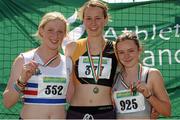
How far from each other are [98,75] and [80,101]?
0.83 feet

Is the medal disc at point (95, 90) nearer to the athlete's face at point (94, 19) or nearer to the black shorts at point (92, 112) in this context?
the black shorts at point (92, 112)

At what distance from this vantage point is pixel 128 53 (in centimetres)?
332

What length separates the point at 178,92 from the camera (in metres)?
5.45

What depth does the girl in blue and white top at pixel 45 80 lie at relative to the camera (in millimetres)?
3199

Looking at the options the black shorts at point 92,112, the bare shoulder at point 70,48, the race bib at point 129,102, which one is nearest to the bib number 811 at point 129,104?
the race bib at point 129,102

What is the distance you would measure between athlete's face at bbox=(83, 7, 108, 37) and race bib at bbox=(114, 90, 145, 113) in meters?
0.59

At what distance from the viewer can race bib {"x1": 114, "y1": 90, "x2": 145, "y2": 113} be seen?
3.23m

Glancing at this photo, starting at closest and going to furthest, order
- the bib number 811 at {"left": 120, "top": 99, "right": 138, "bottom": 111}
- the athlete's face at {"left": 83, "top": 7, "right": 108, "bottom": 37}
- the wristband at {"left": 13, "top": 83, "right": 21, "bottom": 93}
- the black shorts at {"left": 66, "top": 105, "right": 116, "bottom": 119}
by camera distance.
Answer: the wristband at {"left": 13, "top": 83, "right": 21, "bottom": 93}
the bib number 811 at {"left": 120, "top": 99, "right": 138, "bottom": 111}
the black shorts at {"left": 66, "top": 105, "right": 116, "bottom": 119}
the athlete's face at {"left": 83, "top": 7, "right": 108, "bottom": 37}

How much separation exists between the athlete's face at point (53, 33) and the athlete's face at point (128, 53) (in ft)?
1.52

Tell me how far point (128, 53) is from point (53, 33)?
588 mm

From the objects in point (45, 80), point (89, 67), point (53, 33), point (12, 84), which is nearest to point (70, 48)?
point (89, 67)

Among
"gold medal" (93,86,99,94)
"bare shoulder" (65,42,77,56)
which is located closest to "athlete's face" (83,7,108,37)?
"bare shoulder" (65,42,77,56)

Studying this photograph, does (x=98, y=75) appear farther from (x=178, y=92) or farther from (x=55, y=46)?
(x=178, y=92)

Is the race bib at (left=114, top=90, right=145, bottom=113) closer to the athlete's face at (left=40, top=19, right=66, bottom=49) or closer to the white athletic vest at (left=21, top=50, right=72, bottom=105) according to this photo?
the white athletic vest at (left=21, top=50, right=72, bottom=105)
